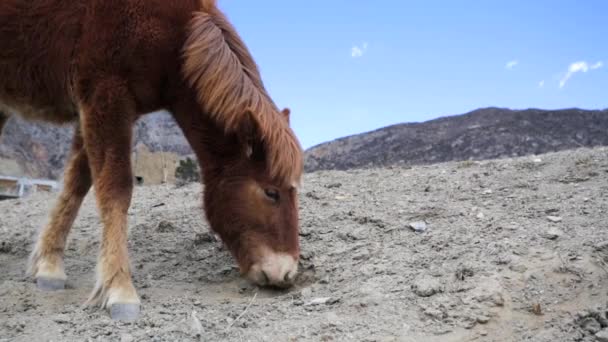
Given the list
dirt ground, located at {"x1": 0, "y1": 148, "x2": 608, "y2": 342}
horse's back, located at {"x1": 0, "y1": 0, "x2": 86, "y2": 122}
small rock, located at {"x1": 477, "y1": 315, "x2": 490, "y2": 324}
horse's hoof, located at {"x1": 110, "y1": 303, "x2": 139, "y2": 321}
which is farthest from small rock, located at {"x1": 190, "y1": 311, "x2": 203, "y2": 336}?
horse's back, located at {"x1": 0, "y1": 0, "x2": 86, "y2": 122}

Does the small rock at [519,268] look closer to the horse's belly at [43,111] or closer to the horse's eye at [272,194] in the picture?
the horse's eye at [272,194]

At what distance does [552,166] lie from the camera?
4.98m

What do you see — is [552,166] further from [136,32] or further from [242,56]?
[136,32]

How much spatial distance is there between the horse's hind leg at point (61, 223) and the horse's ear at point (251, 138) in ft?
5.10

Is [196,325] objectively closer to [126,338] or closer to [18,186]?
[126,338]

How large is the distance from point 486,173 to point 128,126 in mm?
3349

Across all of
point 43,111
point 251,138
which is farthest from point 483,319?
point 43,111

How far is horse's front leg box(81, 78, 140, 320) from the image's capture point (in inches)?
127

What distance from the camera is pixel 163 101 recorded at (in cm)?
360

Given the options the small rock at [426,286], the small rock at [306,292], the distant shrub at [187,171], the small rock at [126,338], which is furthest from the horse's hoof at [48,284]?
the distant shrub at [187,171]

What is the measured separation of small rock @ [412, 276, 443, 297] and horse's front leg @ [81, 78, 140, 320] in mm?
1660

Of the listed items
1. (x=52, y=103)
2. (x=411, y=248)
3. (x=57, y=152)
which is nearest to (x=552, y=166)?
(x=411, y=248)

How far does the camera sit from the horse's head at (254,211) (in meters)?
3.30

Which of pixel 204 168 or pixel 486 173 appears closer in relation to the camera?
pixel 204 168
